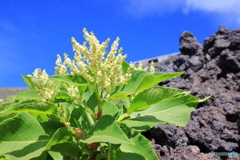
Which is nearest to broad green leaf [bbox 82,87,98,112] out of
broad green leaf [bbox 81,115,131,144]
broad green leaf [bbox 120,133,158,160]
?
broad green leaf [bbox 81,115,131,144]

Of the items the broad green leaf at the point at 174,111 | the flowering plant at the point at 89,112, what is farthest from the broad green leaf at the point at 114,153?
the broad green leaf at the point at 174,111

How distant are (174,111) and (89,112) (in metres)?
0.78

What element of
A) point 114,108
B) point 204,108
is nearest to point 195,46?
point 204,108

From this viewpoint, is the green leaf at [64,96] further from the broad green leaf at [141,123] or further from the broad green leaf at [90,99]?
the broad green leaf at [141,123]

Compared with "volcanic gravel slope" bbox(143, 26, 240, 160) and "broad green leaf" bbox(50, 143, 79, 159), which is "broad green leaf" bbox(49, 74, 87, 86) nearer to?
"broad green leaf" bbox(50, 143, 79, 159)

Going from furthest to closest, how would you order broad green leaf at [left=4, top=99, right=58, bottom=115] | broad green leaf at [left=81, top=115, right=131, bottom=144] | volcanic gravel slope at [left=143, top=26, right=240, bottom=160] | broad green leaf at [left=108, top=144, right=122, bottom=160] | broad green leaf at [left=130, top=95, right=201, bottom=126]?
volcanic gravel slope at [left=143, top=26, right=240, bottom=160], broad green leaf at [left=130, top=95, right=201, bottom=126], broad green leaf at [left=108, top=144, right=122, bottom=160], broad green leaf at [left=4, top=99, right=58, bottom=115], broad green leaf at [left=81, top=115, right=131, bottom=144]

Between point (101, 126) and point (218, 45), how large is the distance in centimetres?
416

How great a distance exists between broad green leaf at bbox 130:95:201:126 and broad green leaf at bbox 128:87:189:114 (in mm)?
187

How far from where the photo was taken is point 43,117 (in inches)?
Answer: 81.4

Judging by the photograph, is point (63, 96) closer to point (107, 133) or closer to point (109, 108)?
point (109, 108)

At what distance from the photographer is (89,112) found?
79.4 inches

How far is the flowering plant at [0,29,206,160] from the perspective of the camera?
174 centimetres

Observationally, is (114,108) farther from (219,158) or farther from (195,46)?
(195,46)

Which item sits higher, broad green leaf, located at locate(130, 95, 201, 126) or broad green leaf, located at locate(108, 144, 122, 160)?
broad green leaf, located at locate(130, 95, 201, 126)
